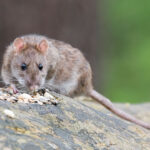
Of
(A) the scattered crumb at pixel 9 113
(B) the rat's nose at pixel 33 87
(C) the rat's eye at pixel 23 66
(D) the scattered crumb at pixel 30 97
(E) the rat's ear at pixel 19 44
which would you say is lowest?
(A) the scattered crumb at pixel 9 113

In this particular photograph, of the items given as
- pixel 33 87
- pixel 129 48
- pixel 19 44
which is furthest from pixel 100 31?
pixel 129 48

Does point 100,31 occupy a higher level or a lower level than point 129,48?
lower

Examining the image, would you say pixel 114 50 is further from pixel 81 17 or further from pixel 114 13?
pixel 81 17

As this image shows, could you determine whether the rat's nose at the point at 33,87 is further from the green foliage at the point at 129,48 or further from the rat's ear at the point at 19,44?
the green foliage at the point at 129,48

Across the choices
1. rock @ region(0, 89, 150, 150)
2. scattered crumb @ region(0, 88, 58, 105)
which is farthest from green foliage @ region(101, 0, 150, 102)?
scattered crumb @ region(0, 88, 58, 105)

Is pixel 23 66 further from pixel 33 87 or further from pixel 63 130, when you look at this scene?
pixel 63 130

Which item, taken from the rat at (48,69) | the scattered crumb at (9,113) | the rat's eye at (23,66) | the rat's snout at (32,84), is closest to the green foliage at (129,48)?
the rat at (48,69)

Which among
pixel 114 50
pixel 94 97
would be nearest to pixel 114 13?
pixel 114 50
